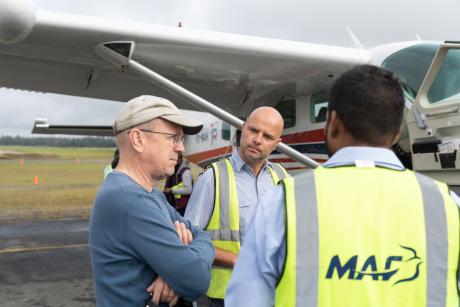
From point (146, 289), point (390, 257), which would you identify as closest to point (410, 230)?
point (390, 257)

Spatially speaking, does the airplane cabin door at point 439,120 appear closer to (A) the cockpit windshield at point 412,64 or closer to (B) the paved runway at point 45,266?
(A) the cockpit windshield at point 412,64

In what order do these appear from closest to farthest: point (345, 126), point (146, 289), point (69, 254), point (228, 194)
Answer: point (345, 126) → point (146, 289) → point (228, 194) → point (69, 254)

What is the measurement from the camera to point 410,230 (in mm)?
1240

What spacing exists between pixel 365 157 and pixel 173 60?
5.37 metres

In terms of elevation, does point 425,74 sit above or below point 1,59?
below

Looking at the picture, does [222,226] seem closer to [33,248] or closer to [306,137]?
[306,137]

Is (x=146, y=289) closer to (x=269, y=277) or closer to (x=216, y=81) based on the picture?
(x=269, y=277)

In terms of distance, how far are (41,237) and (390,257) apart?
Answer: 28.3 ft

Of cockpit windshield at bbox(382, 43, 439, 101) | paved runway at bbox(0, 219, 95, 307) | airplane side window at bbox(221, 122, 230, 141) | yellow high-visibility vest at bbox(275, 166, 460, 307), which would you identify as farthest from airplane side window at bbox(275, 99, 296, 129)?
yellow high-visibility vest at bbox(275, 166, 460, 307)

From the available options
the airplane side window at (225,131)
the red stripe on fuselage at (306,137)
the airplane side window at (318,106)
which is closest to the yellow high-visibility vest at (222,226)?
the red stripe on fuselage at (306,137)

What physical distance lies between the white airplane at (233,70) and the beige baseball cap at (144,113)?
325 cm

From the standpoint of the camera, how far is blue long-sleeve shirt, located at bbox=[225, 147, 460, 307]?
49.4 inches

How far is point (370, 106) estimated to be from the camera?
132 cm

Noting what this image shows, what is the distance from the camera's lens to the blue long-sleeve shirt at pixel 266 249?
1.26 metres
